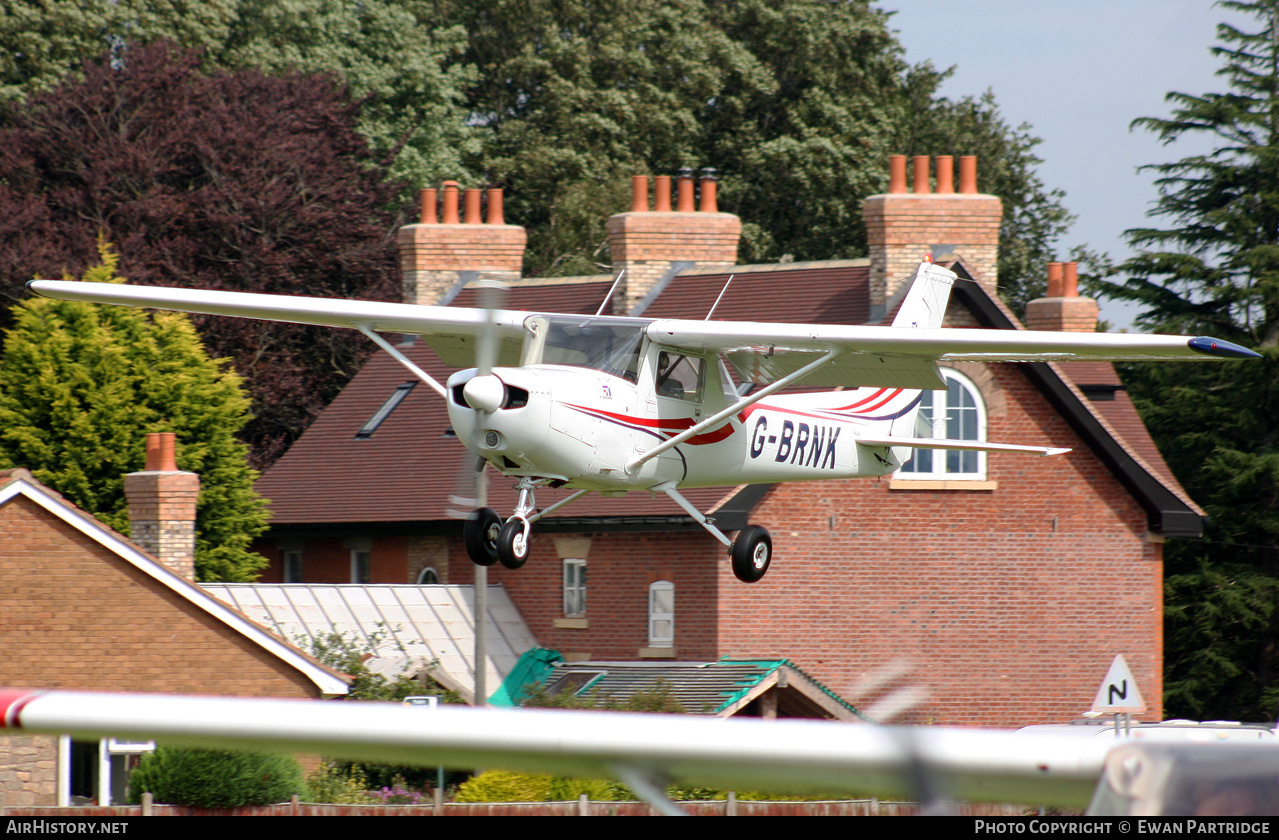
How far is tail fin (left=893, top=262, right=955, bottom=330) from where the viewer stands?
853 inches

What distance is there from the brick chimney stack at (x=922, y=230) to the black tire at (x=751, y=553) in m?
12.1

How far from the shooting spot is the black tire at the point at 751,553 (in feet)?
57.8

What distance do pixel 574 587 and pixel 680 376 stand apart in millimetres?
13976

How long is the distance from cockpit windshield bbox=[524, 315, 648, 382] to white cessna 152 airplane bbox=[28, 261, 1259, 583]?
0.04ft

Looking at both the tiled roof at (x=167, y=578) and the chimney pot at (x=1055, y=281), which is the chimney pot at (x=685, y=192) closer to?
the chimney pot at (x=1055, y=281)

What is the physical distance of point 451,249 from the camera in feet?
113

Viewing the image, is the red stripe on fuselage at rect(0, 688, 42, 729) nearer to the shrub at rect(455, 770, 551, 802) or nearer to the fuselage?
the fuselage

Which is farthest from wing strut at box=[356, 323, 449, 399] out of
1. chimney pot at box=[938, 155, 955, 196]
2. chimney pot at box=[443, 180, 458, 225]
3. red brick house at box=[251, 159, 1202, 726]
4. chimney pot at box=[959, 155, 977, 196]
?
chimney pot at box=[443, 180, 458, 225]

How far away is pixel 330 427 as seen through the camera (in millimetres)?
34844

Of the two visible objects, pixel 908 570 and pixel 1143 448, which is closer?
pixel 908 570

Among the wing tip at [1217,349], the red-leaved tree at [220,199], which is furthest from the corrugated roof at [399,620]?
the wing tip at [1217,349]

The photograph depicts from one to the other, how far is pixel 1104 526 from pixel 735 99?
2571 cm
